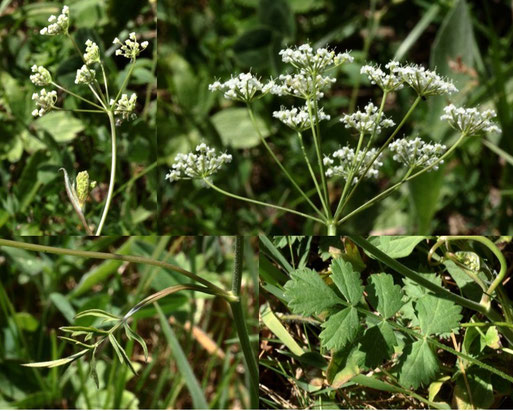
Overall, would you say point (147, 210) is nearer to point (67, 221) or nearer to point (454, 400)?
point (67, 221)

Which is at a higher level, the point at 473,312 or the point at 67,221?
the point at 67,221

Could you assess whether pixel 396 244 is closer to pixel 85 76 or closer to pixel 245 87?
pixel 245 87

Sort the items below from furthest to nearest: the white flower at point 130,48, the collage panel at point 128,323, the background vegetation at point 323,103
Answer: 1. the background vegetation at point 323,103
2. the collage panel at point 128,323
3. the white flower at point 130,48

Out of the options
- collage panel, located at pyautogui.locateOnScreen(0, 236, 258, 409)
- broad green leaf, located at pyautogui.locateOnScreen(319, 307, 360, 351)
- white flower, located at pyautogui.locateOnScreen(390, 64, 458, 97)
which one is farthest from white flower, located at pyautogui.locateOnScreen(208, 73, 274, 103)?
collage panel, located at pyautogui.locateOnScreen(0, 236, 258, 409)

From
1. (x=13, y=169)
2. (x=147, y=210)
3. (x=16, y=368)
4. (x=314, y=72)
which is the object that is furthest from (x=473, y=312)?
(x=16, y=368)

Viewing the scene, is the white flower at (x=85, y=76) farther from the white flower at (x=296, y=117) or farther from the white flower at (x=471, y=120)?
the white flower at (x=471, y=120)

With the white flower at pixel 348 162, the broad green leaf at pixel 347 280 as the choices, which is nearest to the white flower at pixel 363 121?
the white flower at pixel 348 162
